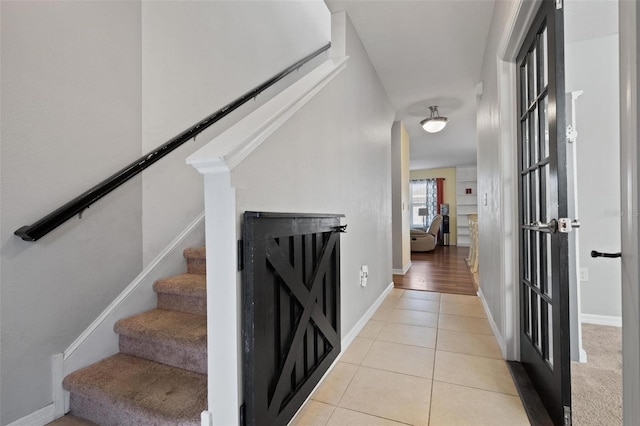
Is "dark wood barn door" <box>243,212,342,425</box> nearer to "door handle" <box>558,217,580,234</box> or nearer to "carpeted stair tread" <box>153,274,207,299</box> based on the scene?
"carpeted stair tread" <box>153,274,207,299</box>

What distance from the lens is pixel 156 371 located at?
4.71 ft

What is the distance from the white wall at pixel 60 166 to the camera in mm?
1250

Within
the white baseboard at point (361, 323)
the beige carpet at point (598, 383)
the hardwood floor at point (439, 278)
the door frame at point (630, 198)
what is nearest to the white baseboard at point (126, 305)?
the white baseboard at point (361, 323)

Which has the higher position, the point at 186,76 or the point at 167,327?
the point at 186,76

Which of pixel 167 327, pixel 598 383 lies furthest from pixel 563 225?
pixel 167 327

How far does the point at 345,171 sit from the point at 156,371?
173cm

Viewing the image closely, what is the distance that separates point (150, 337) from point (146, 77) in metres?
1.60

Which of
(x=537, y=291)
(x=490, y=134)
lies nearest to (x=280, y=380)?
(x=537, y=291)

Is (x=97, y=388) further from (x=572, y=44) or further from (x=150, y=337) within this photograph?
(x=572, y=44)

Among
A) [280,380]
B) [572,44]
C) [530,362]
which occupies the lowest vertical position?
[530,362]

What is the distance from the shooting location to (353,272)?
233cm

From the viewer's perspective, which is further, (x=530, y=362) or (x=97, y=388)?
(x=530, y=362)

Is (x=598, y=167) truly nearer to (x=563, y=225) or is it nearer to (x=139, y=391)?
(x=563, y=225)

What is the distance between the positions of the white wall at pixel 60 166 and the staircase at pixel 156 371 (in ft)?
0.65
